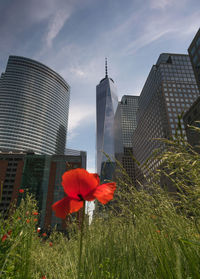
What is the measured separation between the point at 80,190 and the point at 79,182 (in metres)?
0.03

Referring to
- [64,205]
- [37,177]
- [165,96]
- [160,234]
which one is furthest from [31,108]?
[64,205]

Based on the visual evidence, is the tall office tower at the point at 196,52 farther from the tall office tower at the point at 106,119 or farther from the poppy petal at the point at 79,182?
the tall office tower at the point at 106,119

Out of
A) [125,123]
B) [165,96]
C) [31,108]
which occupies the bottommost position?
[165,96]

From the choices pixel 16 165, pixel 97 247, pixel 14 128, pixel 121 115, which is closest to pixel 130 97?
pixel 121 115

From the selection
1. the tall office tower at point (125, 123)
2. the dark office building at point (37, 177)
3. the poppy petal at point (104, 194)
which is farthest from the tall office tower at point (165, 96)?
the poppy petal at point (104, 194)

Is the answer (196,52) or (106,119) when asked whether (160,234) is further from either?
(106,119)

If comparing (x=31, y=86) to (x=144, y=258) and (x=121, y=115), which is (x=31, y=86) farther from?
(x=144, y=258)

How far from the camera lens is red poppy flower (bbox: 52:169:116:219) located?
549 mm

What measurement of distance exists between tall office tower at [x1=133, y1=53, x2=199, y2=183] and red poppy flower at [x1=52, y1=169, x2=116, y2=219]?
59032 mm

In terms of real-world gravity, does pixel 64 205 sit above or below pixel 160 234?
above

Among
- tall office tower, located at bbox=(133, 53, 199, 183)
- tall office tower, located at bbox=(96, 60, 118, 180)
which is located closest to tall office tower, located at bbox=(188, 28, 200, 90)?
tall office tower, located at bbox=(133, 53, 199, 183)

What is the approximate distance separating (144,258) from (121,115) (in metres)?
120

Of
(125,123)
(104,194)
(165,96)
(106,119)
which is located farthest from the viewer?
(106,119)

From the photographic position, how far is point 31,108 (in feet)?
337
